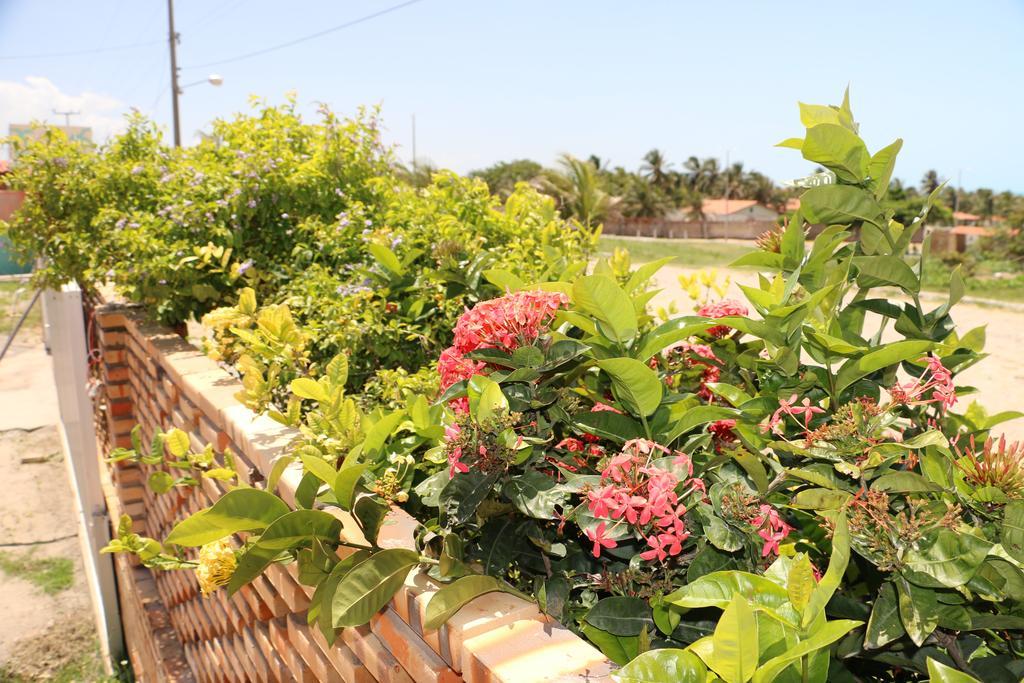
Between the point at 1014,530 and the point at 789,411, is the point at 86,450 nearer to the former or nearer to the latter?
the point at 789,411

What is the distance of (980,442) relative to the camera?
144cm

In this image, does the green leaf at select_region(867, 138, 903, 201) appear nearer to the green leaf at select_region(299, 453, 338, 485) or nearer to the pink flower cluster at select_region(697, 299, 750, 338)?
the pink flower cluster at select_region(697, 299, 750, 338)

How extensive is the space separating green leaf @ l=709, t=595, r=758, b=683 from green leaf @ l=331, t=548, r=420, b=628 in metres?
0.56

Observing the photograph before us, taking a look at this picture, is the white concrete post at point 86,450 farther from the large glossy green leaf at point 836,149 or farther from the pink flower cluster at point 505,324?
the large glossy green leaf at point 836,149

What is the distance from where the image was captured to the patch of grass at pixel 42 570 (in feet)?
16.8

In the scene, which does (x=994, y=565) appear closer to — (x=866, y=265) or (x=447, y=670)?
(x=866, y=265)

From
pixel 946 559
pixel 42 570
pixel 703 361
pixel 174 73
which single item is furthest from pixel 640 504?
pixel 174 73

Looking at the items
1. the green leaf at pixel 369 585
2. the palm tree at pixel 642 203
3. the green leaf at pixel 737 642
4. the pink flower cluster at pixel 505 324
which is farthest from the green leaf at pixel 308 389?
the palm tree at pixel 642 203

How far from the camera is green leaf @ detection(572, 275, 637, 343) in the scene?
47.1 inches

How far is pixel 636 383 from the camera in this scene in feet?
3.85

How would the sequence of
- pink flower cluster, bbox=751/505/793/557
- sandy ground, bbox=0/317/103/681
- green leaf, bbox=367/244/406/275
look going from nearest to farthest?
1. pink flower cluster, bbox=751/505/793/557
2. green leaf, bbox=367/244/406/275
3. sandy ground, bbox=0/317/103/681

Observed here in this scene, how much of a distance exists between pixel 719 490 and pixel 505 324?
16.8 inches

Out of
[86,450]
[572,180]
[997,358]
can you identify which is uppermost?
[572,180]

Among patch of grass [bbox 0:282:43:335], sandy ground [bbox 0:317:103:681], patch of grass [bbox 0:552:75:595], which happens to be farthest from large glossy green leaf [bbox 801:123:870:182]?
patch of grass [bbox 0:282:43:335]
